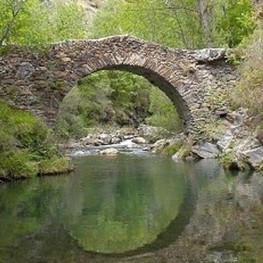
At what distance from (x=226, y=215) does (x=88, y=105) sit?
1177 inches

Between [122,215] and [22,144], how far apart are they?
7.64 m

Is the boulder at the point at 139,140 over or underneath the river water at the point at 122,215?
over

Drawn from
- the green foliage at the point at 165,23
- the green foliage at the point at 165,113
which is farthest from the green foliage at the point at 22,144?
the green foliage at the point at 165,23

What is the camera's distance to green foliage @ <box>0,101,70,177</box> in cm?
1573

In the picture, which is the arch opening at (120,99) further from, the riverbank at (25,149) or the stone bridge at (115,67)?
the riverbank at (25,149)

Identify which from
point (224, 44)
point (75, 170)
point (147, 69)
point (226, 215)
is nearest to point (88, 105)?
point (224, 44)

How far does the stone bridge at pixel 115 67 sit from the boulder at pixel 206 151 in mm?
936

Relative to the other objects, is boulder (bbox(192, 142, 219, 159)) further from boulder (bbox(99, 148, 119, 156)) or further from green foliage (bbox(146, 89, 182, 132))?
green foliage (bbox(146, 89, 182, 132))

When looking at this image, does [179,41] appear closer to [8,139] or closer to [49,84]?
[49,84]

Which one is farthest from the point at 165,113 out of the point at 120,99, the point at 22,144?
the point at 120,99

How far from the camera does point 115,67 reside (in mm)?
22125

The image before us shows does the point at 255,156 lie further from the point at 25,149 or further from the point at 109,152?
the point at 109,152

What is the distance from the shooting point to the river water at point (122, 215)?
23.5 feet

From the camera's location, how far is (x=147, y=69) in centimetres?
2200
